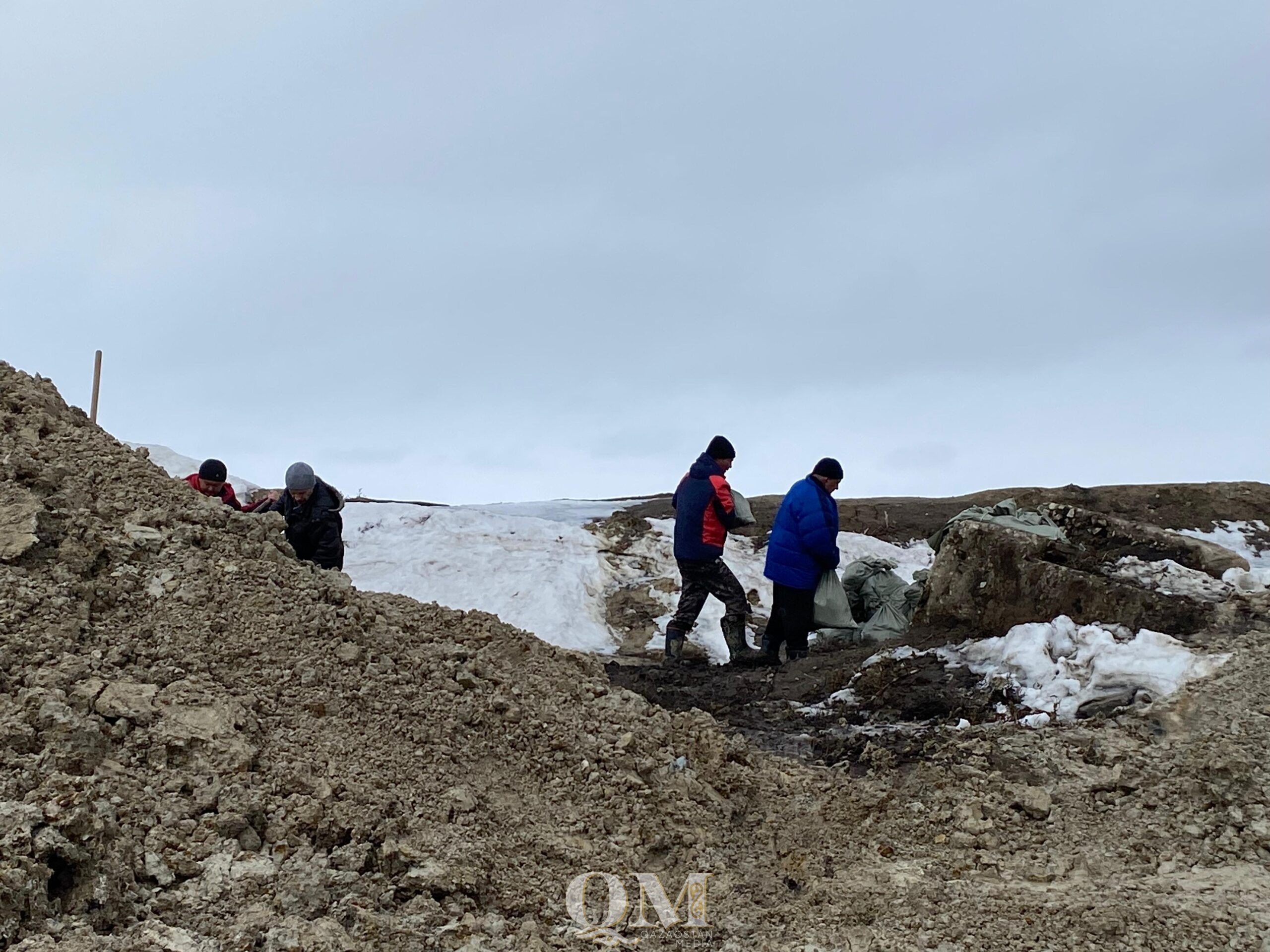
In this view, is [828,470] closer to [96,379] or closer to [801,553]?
[801,553]

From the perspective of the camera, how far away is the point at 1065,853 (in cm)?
437

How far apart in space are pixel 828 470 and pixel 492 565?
20.0ft

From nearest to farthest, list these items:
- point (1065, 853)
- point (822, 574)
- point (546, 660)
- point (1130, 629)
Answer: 1. point (1065, 853)
2. point (546, 660)
3. point (1130, 629)
4. point (822, 574)

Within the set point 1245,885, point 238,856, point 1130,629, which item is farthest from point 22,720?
point 1130,629

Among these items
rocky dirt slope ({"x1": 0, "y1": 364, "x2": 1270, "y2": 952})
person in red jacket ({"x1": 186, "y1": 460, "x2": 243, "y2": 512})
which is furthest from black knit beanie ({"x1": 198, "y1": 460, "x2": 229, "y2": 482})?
rocky dirt slope ({"x1": 0, "y1": 364, "x2": 1270, "y2": 952})

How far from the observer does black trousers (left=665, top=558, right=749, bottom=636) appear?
28.0 ft

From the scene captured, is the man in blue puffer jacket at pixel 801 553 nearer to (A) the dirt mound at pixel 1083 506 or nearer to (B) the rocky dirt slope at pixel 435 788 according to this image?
(B) the rocky dirt slope at pixel 435 788

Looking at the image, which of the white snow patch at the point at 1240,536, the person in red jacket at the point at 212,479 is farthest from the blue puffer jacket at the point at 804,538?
the white snow patch at the point at 1240,536

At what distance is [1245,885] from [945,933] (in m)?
1.25

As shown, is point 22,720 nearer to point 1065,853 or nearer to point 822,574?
point 1065,853

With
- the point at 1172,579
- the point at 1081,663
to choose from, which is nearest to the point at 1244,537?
the point at 1172,579

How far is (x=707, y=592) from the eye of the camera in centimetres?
877

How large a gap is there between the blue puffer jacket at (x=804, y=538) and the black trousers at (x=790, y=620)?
0.10m

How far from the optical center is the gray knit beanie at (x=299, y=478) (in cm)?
691
